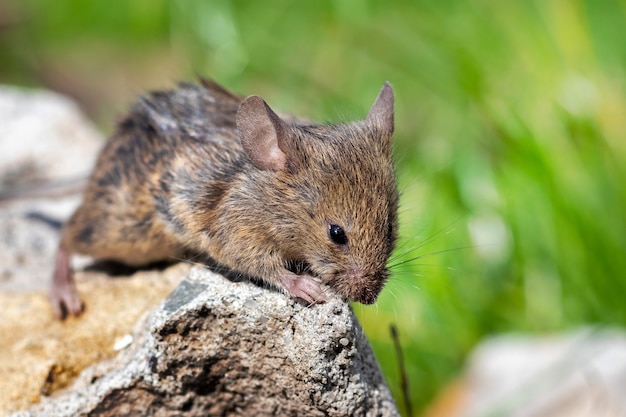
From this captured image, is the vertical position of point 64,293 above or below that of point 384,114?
below

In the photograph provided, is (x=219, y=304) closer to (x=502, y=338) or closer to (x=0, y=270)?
(x=0, y=270)

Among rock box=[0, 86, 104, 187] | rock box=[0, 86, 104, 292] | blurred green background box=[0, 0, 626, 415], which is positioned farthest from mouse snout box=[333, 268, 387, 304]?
rock box=[0, 86, 104, 187]

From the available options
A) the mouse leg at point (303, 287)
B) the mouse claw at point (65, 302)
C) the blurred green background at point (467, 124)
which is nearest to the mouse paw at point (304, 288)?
the mouse leg at point (303, 287)

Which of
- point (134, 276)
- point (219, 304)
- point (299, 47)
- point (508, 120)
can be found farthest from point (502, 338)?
point (299, 47)

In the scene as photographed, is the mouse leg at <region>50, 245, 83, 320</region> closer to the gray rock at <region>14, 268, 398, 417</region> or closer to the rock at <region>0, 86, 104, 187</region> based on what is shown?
the gray rock at <region>14, 268, 398, 417</region>

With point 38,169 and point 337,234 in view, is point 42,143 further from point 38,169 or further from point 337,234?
point 337,234

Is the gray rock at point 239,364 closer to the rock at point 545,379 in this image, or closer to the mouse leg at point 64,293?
the mouse leg at point 64,293

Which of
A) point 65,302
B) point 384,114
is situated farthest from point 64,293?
point 384,114

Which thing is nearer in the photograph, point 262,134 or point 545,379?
point 262,134
